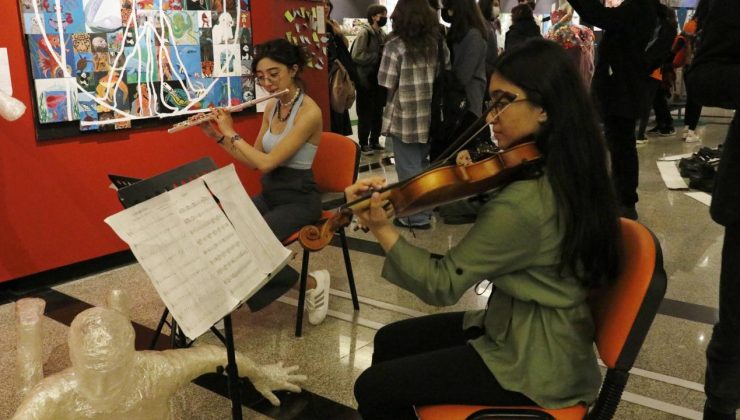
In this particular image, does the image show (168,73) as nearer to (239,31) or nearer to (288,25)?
(239,31)

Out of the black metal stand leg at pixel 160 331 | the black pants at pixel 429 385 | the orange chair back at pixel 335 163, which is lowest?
the black metal stand leg at pixel 160 331

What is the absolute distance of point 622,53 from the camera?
402 centimetres

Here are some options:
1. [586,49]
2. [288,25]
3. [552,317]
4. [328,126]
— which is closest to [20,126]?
[288,25]

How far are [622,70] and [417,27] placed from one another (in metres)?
1.29

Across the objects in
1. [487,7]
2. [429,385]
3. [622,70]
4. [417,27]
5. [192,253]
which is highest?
[487,7]

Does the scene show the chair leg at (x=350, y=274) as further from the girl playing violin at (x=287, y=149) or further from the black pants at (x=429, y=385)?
the black pants at (x=429, y=385)

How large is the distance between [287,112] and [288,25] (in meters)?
1.56

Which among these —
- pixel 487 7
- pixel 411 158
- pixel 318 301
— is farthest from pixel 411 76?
pixel 318 301

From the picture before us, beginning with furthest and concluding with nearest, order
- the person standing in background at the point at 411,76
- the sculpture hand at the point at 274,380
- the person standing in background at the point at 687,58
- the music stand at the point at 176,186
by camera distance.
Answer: the person standing in background at the point at 687,58 < the person standing in background at the point at 411,76 < the sculpture hand at the point at 274,380 < the music stand at the point at 176,186

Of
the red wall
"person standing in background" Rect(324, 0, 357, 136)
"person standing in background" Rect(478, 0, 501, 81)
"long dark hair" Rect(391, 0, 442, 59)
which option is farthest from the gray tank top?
"person standing in background" Rect(324, 0, 357, 136)

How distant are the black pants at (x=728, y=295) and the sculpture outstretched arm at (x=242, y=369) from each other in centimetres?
131

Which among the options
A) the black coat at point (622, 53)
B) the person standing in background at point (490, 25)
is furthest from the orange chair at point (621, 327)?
the person standing in background at point (490, 25)

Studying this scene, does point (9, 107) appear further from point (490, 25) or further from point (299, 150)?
point (490, 25)

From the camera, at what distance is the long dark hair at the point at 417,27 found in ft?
12.9
